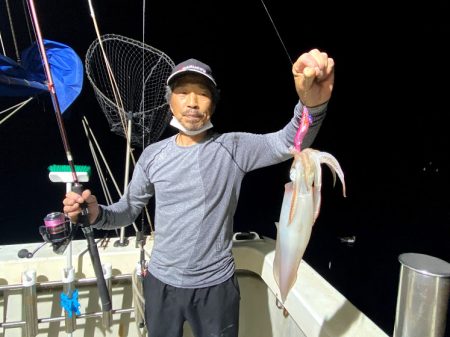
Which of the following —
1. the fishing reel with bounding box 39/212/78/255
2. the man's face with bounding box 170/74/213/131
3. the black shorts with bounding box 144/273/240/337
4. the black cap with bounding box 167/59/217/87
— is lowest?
the black shorts with bounding box 144/273/240/337

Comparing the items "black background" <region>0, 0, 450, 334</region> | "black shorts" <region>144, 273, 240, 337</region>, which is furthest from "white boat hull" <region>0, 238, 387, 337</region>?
"black background" <region>0, 0, 450, 334</region>

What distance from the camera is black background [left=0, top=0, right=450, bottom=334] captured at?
555cm

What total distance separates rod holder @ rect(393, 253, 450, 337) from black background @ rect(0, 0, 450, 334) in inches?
131

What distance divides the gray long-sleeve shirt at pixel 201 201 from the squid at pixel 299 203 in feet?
0.91

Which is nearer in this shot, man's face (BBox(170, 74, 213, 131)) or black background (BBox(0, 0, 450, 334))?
man's face (BBox(170, 74, 213, 131))

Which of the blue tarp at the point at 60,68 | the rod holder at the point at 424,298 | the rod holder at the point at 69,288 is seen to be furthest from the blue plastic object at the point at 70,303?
the rod holder at the point at 424,298

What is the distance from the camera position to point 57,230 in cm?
177

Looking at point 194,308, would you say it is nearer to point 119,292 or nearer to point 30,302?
point 119,292

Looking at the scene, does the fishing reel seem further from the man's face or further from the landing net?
the landing net

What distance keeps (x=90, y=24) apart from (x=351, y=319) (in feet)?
18.8

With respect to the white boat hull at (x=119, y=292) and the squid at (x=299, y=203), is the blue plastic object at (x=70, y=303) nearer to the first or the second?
the white boat hull at (x=119, y=292)

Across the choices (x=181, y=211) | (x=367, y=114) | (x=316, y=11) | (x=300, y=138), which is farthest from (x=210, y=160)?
(x=367, y=114)

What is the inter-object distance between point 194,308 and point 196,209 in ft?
1.51

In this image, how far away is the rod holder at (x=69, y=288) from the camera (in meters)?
2.07
